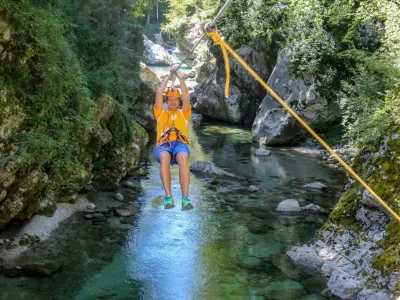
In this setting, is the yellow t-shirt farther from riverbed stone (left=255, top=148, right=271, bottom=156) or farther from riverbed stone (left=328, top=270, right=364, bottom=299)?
riverbed stone (left=255, top=148, right=271, bottom=156)

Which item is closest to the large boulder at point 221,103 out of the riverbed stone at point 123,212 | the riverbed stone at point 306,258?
the riverbed stone at point 123,212

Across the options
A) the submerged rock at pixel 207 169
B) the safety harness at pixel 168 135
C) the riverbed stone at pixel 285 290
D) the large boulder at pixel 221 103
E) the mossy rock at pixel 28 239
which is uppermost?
the safety harness at pixel 168 135

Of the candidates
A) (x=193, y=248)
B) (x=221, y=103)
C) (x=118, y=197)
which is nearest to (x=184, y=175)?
(x=193, y=248)

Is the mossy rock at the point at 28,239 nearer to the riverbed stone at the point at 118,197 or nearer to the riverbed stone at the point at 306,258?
the riverbed stone at the point at 118,197

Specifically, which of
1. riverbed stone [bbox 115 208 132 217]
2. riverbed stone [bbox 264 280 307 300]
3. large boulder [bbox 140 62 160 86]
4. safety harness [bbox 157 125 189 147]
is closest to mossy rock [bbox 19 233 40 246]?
riverbed stone [bbox 115 208 132 217]

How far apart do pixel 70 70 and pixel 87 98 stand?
3.78 feet

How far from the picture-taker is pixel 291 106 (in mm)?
23734

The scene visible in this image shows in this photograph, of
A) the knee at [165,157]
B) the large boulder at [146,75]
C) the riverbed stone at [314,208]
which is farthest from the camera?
the large boulder at [146,75]

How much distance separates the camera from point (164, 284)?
986 centimetres

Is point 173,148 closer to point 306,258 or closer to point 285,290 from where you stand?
point 285,290

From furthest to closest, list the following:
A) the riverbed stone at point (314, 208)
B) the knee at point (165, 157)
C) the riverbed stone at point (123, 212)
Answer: the riverbed stone at point (314, 208), the riverbed stone at point (123, 212), the knee at point (165, 157)

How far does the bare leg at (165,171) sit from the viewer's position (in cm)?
791

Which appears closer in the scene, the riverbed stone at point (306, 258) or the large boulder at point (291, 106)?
the riverbed stone at point (306, 258)

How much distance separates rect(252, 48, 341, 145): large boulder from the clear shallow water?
6140mm
